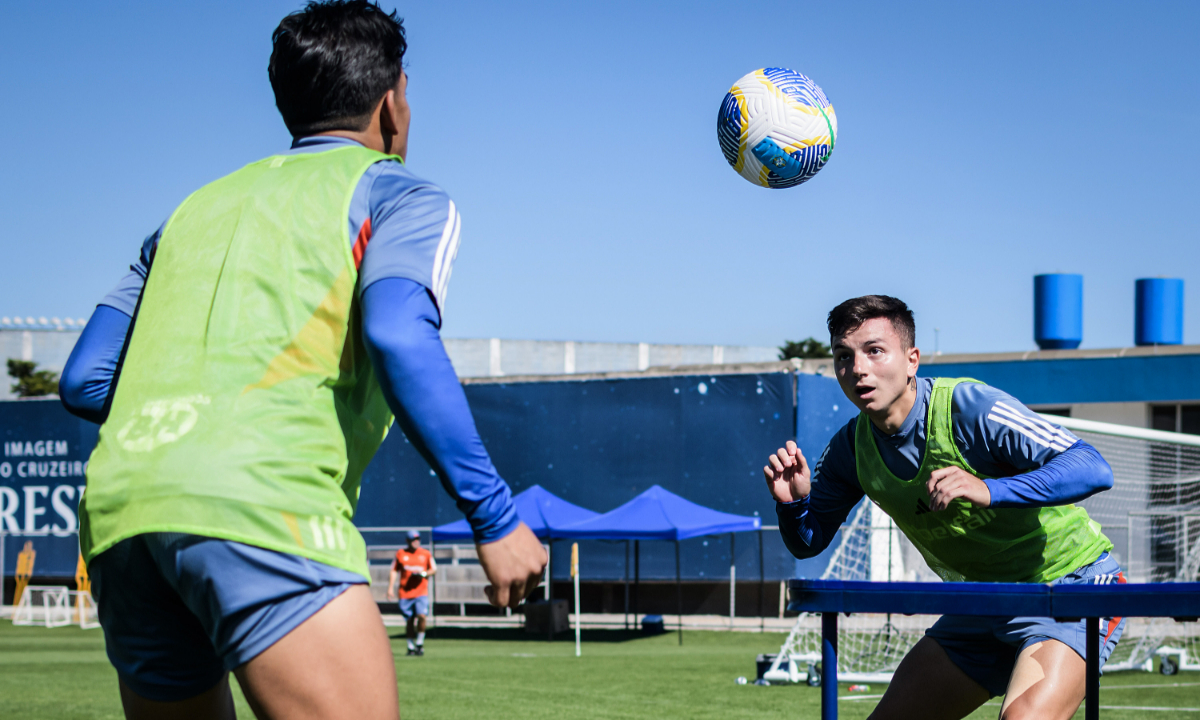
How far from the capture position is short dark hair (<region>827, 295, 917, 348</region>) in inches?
176

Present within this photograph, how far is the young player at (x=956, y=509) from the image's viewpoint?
419 cm

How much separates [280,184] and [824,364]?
27930 mm

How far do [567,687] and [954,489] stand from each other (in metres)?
9.94

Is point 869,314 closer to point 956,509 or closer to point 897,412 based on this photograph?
point 897,412

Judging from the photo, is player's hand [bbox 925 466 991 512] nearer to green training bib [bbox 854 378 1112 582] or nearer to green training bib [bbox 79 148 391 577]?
green training bib [bbox 854 378 1112 582]

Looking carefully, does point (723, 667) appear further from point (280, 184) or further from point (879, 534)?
point (280, 184)

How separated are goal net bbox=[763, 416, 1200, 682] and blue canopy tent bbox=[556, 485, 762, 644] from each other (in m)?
1.94

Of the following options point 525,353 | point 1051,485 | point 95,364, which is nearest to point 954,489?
point 1051,485

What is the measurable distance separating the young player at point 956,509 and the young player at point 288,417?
2280 mm

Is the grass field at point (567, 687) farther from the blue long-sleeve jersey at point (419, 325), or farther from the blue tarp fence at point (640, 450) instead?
the blue long-sleeve jersey at point (419, 325)

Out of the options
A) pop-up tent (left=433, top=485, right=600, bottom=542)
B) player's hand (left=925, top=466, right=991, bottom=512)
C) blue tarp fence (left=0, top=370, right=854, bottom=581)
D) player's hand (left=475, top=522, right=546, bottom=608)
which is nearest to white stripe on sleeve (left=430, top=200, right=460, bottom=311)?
player's hand (left=475, top=522, right=546, bottom=608)

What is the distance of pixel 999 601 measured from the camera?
347cm

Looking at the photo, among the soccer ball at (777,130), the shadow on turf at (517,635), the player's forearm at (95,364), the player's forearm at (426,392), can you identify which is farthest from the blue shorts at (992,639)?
the shadow on turf at (517,635)

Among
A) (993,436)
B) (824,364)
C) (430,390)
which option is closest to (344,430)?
(430,390)
